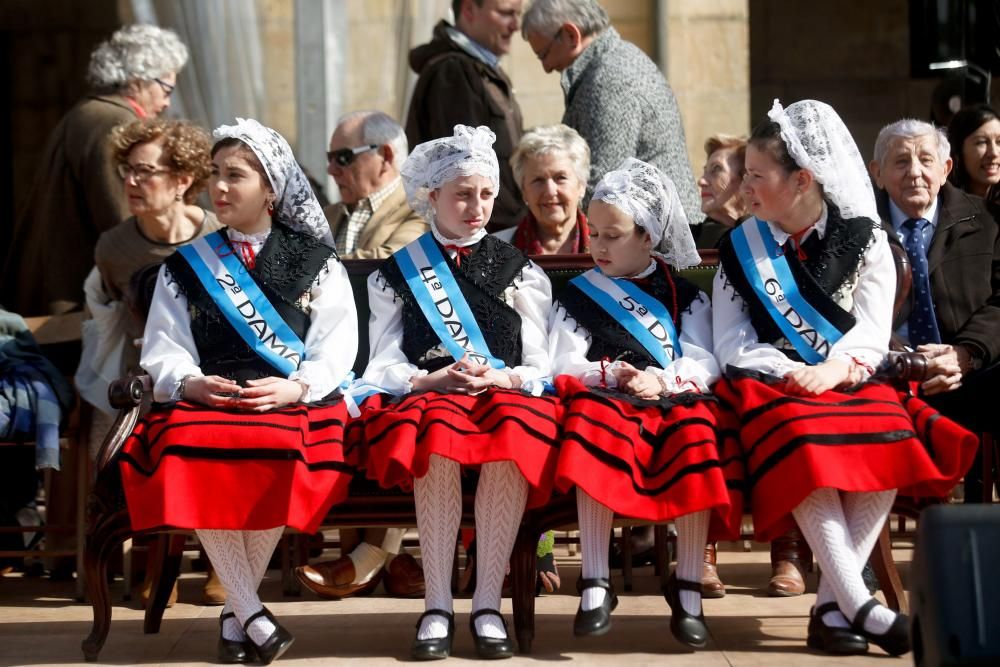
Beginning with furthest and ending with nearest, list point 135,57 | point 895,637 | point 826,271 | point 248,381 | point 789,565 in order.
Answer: point 135,57, point 789,565, point 826,271, point 248,381, point 895,637

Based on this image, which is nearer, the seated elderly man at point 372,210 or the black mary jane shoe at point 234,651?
the black mary jane shoe at point 234,651

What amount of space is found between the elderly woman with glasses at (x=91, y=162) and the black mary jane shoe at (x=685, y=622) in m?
3.30

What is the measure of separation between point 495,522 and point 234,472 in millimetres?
775

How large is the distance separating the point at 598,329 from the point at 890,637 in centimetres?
135

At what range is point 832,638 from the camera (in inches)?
186

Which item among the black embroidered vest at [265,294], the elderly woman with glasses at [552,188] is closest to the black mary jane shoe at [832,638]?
the black embroidered vest at [265,294]

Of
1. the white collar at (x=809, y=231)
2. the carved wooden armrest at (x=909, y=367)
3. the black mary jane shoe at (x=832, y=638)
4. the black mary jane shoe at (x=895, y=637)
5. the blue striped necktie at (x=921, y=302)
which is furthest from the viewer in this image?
the blue striped necktie at (x=921, y=302)

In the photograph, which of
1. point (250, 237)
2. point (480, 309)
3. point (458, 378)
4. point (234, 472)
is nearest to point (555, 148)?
point (480, 309)

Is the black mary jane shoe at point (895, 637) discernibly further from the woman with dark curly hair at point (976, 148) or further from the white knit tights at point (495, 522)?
the woman with dark curly hair at point (976, 148)

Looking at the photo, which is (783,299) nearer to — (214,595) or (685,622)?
(685,622)

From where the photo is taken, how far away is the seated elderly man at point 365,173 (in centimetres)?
670

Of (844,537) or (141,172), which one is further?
(141,172)

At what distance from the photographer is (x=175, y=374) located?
5.16 metres

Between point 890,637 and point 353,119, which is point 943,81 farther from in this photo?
point 890,637
